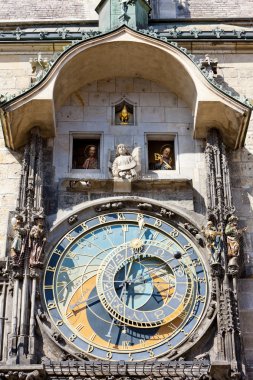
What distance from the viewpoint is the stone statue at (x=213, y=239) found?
11.5 m

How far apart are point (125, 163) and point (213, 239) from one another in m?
1.53

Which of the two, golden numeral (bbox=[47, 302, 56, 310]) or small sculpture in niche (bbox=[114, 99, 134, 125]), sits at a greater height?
small sculpture in niche (bbox=[114, 99, 134, 125])

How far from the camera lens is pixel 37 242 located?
456 inches

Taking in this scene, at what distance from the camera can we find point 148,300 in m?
11.4

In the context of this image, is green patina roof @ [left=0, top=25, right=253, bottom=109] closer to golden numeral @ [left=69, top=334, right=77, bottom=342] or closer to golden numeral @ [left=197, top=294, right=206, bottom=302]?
golden numeral @ [left=197, top=294, right=206, bottom=302]

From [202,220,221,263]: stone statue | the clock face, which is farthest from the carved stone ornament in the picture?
the clock face

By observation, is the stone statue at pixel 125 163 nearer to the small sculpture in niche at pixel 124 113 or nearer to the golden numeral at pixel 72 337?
the small sculpture in niche at pixel 124 113

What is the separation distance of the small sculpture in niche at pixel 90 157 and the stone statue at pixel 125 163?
13.0 inches

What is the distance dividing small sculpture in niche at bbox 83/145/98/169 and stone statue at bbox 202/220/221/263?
176 cm

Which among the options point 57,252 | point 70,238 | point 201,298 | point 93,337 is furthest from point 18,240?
point 201,298

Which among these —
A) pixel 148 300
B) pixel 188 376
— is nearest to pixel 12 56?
pixel 148 300

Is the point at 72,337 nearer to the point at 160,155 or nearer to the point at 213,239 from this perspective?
the point at 213,239

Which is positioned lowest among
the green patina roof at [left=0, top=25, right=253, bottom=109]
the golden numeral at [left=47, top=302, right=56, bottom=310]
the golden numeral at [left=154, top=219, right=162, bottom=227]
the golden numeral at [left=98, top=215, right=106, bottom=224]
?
the golden numeral at [left=47, top=302, right=56, bottom=310]

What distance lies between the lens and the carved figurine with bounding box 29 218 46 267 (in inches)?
451
